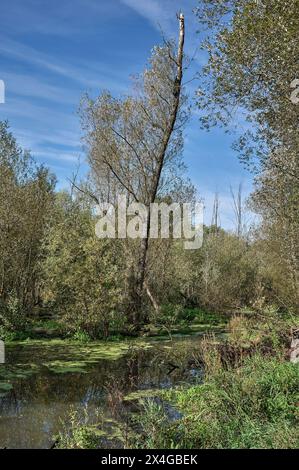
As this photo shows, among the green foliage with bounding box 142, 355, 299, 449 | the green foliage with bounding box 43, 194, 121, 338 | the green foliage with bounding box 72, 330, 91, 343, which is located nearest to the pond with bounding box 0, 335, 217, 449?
the green foliage with bounding box 72, 330, 91, 343

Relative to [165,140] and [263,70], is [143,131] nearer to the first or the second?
[165,140]

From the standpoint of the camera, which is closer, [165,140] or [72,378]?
[72,378]

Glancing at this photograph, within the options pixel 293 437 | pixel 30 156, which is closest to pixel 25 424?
pixel 293 437

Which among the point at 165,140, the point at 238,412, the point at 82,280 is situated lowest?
the point at 238,412

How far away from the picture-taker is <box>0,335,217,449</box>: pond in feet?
25.0

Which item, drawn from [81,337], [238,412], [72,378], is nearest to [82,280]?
[81,337]

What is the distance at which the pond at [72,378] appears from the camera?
7.61 meters

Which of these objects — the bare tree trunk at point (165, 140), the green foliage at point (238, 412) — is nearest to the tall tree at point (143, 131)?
the bare tree trunk at point (165, 140)

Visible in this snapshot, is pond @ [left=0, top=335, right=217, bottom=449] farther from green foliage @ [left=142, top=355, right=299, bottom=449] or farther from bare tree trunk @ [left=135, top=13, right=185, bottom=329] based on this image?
bare tree trunk @ [left=135, top=13, right=185, bottom=329]

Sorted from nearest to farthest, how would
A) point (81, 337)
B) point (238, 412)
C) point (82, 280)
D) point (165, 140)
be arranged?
point (238, 412)
point (81, 337)
point (82, 280)
point (165, 140)

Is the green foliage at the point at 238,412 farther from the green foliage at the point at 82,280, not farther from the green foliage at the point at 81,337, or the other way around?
the green foliage at the point at 82,280

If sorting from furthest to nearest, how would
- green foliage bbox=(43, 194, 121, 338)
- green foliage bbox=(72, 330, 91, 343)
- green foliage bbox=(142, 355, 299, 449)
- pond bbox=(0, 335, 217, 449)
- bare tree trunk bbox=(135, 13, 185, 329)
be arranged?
bare tree trunk bbox=(135, 13, 185, 329) → green foliage bbox=(43, 194, 121, 338) → green foliage bbox=(72, 330, 91, 343) → pond bbox=(0, 335, 217, 449) → green foliage bbox=(142, 355, 299, 449)

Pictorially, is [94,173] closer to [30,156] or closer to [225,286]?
[30,156]

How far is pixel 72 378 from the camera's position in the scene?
10.8 meters
